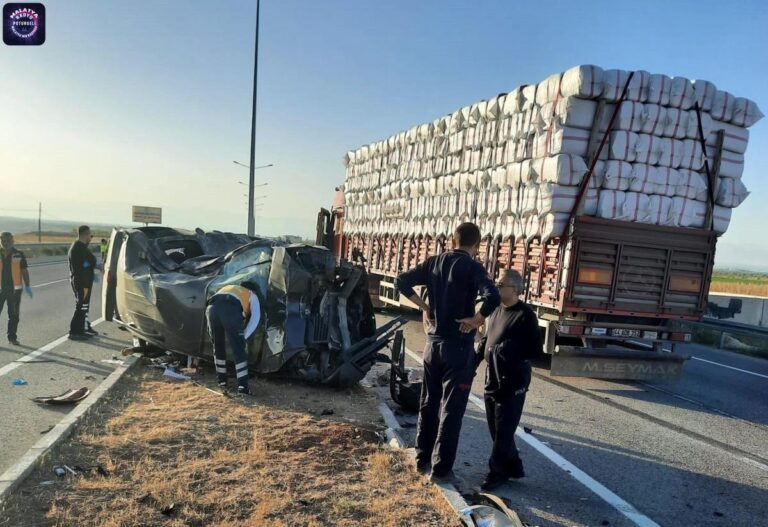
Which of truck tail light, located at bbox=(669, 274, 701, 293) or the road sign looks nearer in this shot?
truck tail light, located at bbox=(669, 274, 701, 293)

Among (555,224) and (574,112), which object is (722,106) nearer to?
(574,112)

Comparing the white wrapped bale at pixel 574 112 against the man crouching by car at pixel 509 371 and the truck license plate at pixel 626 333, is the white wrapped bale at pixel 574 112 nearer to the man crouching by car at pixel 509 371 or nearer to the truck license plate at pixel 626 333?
the truck license plate at pixel 626 333

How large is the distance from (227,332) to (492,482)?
3.21m

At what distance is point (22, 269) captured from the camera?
30.2 feet

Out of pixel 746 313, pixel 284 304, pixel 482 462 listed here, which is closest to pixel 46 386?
pixel 284 304

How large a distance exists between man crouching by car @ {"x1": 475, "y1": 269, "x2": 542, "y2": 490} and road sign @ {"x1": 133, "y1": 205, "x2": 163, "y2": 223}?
6949 cm

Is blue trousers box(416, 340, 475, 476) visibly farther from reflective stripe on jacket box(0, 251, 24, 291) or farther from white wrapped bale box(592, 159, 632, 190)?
reflective stripe on jacket box(0, 251, 24, 291)

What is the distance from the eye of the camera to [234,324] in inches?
238

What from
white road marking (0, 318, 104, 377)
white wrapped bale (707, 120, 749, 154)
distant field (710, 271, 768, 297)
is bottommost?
distant field (710, 271, 768, 297)

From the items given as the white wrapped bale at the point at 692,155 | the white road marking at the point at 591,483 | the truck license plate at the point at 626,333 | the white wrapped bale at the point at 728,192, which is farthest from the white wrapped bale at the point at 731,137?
the white road marking at the point at 591,483

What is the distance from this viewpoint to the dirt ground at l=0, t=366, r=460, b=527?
3391 millimetres

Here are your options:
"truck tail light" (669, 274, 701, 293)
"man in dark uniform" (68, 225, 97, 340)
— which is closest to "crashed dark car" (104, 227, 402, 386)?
"man in dark uniform" (68, 225, 97, 340)

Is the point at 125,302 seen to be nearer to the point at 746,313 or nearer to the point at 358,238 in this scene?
the point at 358,238

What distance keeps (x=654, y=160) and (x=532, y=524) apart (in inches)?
217
